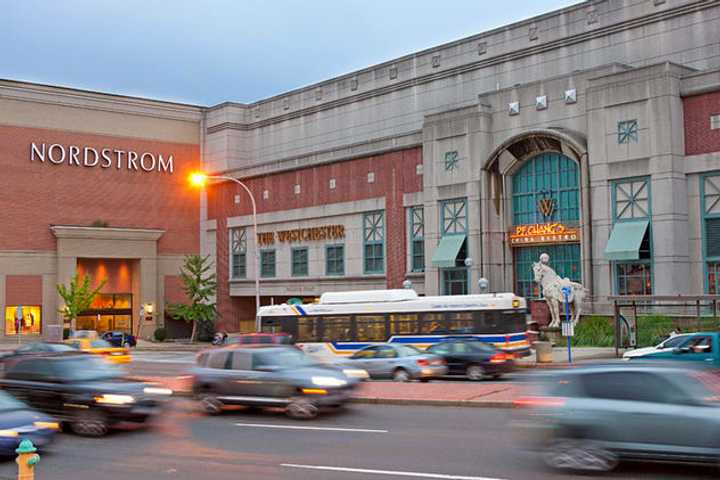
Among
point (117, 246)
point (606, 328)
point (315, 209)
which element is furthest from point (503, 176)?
point (117, 246)

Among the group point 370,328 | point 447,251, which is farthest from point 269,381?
point 447,251

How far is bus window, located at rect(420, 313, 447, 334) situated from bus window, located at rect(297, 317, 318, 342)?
4.72 meters

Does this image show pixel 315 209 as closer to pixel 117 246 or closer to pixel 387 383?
pixel 117 246

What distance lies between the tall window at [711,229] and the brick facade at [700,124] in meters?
1.36

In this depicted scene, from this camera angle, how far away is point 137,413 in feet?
56.1

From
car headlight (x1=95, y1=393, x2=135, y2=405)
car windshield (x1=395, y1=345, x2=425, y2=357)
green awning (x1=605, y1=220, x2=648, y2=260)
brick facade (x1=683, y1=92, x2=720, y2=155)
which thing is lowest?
car headlight (x1=95, y1=393, x2=135, y2=405)

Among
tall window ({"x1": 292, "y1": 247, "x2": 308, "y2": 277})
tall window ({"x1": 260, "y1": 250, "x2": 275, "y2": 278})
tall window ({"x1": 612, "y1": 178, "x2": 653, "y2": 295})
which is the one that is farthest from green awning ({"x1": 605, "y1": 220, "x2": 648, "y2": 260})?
tall window ({"x1": 260, "y1": 250, "x2": 275, "y2": 278})

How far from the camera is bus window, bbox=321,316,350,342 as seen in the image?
34125 millimetres

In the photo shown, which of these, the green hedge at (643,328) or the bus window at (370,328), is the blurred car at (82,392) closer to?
the bus window at (370,328)

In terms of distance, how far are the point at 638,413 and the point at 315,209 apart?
46.6 meters

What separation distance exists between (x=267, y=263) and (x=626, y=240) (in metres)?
28.9

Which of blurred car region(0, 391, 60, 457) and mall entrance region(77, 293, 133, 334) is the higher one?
mall entrance region(77, 293, 133, 334)

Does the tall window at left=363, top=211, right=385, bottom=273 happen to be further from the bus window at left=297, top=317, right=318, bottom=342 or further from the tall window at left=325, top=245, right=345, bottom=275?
A: the bus window at left=297, top=317, right=318, bottom=342

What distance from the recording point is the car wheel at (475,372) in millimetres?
26906
